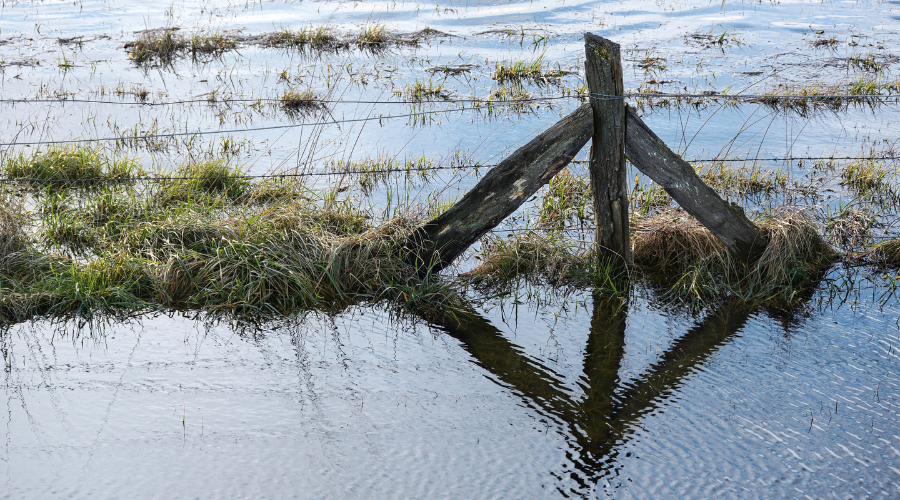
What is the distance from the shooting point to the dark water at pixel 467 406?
11.3ft

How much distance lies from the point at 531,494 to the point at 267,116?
7255mm

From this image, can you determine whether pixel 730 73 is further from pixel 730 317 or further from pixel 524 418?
pixel 524 418

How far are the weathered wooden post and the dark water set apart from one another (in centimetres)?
56

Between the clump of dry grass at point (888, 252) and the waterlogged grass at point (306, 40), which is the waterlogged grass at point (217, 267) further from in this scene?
the waterlogged grass at point (306, 40)

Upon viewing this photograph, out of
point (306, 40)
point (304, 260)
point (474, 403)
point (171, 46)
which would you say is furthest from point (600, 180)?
point (171, 46)

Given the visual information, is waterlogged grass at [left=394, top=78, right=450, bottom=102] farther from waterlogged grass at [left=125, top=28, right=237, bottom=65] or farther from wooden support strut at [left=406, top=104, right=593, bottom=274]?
wooden support strut at [left=406, top=104, right=593, bottom=274]

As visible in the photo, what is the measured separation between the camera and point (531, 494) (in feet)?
11.1

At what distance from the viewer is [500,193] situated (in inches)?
196

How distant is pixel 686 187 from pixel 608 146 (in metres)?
0.60

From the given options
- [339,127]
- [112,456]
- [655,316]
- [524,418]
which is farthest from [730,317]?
[339,127]

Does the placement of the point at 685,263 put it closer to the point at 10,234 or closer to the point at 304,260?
the point at 304,260

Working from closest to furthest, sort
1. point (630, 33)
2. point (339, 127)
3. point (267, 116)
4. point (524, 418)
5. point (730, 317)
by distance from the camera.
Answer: point (524, 418), point (730, 317), point (339, 127), point (267, 116), point (630, 33)

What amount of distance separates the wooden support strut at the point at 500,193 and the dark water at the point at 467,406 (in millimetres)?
527

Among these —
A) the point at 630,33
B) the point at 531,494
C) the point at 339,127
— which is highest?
the point at 630,33
